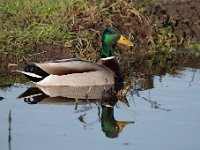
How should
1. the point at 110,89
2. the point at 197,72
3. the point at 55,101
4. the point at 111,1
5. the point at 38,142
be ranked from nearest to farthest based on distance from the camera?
the point at 38,142 < the point at 55,101 < the point at 110,89 < the point at 197,72 < the point at 111,1

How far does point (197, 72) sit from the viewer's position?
11750 millimetres

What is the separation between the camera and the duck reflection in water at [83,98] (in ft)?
29.8

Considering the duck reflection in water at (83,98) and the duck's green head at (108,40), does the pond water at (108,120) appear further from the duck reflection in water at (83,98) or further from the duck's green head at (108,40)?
the duck's green head at (108,40)

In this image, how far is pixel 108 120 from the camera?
8.91 meters

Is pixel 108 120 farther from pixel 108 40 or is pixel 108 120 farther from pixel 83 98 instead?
pixel 108 40

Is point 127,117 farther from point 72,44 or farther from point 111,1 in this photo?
point 111,1

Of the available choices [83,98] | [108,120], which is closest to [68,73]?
[83,98]

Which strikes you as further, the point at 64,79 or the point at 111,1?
the point at 111,1

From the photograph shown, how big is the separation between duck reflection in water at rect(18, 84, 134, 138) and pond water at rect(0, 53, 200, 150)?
1 centimetres

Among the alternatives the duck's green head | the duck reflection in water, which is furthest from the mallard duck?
the duck's green head

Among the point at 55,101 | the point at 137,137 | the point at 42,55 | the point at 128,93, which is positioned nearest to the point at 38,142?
the point at 137,137

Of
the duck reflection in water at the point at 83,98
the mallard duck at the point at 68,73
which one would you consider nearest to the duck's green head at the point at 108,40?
the mallard duck at the point at 68,73

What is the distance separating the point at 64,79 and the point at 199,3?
15.9 feet

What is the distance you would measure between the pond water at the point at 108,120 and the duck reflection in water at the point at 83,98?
0.04 ft
